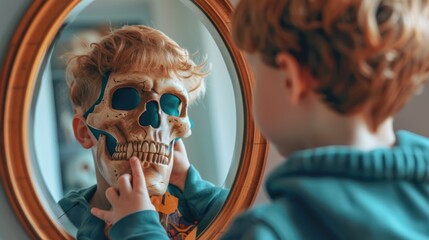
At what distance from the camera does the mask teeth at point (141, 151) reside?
2.87ft

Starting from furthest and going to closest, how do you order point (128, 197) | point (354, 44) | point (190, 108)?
point (190, 108) < point (128, 197) < point (354, 44)

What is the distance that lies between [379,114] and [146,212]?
30cm

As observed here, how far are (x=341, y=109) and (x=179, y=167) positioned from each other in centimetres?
38

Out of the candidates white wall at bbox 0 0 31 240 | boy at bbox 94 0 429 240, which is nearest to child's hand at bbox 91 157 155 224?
white wall at bbox 0 0 31 240

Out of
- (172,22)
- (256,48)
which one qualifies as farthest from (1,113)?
(256,48)

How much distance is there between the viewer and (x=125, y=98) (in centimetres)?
87

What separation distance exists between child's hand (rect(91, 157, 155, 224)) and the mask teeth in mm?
11

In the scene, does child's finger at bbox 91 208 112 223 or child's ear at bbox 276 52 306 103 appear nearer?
child's ear at bbox 276 52 306 103

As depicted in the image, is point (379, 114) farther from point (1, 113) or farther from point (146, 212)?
point (1, 113)

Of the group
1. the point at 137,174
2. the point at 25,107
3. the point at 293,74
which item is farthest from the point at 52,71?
the point at 293,74

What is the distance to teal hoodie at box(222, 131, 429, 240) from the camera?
1.78 ft

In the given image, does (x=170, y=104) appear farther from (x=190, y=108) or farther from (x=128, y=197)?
(x=128, y=197)

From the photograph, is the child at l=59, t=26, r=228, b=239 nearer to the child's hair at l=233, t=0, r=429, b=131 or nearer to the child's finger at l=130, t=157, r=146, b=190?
the child's finger at l=130, t=157, r=146, b=190

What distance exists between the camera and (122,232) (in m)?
0.73
